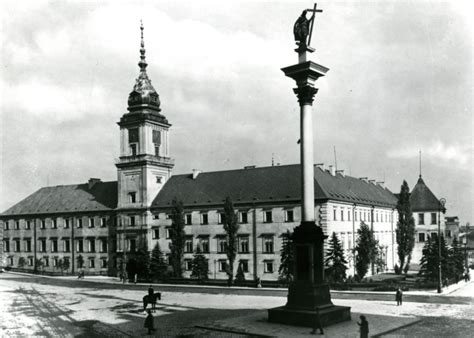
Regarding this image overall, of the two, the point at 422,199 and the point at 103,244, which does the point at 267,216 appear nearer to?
the point at 103,244

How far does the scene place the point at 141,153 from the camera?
58.8 metres

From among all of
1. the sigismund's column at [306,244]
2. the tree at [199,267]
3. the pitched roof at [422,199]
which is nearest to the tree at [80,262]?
the tree at [199,267]

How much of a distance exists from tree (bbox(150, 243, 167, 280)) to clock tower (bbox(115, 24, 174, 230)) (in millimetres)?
5754

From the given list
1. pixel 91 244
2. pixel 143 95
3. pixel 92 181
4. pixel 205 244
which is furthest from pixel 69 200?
pixel 205 244

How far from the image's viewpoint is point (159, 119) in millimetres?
60219

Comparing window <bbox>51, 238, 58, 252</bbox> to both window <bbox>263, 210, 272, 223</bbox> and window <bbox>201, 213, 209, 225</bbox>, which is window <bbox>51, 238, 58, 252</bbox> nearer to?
window <bbox>201, 213, 209, 225</bbox>

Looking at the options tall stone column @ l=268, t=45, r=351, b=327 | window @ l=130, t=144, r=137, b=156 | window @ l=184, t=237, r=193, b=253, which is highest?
window @ l=130, t=144, r=137, b=156

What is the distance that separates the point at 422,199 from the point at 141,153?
43734 mm

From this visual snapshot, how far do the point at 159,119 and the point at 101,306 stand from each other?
3163 centimetres

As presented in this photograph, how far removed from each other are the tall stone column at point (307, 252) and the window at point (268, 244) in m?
26.8

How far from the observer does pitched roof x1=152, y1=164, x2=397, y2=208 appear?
5141 cm

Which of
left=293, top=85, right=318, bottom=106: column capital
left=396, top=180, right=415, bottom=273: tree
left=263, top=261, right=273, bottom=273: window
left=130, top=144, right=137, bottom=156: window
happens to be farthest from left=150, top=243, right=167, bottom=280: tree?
left=293, top=85, right=318, bottom=106: column capital

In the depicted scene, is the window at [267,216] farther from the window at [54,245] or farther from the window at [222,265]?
the window at [54,245]

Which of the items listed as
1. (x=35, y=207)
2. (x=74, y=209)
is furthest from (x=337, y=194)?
(x=35, y=207)
